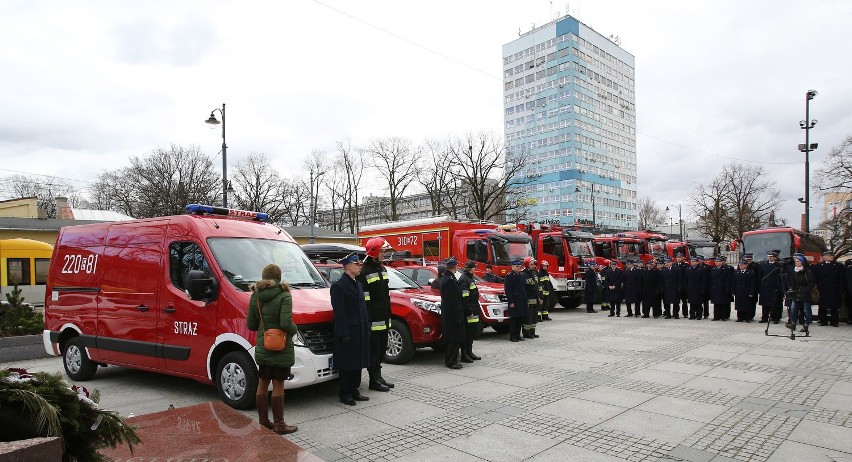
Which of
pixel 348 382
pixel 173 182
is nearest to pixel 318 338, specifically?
pixel 348 382

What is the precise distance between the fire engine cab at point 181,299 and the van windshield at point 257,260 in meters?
0.02

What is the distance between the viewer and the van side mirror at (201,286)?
6.34m

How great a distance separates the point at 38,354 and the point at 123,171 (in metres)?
44.8

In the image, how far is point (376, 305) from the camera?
7.38 m

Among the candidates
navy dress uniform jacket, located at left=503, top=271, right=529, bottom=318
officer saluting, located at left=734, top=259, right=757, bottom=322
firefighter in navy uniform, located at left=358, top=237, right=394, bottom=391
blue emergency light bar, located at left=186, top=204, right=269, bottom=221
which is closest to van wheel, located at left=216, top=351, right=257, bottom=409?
firefighter in navy uniform, located at left=358, top=237, right=394, bottom=391

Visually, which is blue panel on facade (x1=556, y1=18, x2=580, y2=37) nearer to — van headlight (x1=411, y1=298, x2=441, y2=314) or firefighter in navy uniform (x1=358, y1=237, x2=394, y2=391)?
van headlight (x1=411, y1=298, x2=441, y2=314)

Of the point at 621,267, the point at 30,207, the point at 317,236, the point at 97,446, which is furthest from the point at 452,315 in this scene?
the point at 30,207

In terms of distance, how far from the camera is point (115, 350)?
305 inches

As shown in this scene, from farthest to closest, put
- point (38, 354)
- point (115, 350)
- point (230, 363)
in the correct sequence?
point (38, 354) < point (115, 350) < point (230, 363)

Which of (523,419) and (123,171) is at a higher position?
(123,171)

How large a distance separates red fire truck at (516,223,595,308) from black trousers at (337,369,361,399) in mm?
13640

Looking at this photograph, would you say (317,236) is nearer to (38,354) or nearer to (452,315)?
(38,354)

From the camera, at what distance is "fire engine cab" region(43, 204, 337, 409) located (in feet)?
21.4

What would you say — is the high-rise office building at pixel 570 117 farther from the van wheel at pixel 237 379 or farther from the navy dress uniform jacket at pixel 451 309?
the van wheel at pixel 237 379
